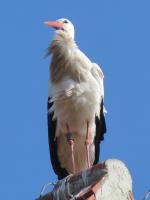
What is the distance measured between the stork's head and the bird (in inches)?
20.7

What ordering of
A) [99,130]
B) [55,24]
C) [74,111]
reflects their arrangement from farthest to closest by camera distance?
[55,24], [99,130], [74,111]

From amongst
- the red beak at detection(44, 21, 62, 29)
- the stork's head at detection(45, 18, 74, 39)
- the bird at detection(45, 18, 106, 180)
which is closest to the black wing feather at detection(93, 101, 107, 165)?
the bird at detection(45, 18, 106, 180)

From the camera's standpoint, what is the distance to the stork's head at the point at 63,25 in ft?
33.2

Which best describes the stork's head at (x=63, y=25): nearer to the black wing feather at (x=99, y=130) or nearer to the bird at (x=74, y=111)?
the bird at (x=74, y=111)

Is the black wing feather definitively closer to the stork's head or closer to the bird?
the bird

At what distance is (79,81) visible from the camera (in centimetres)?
905

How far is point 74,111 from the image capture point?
9070 mm

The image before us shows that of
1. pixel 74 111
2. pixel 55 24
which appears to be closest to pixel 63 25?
pixel 55 24

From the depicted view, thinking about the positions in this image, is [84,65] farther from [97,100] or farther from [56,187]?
[56,187]

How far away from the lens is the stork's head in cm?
1012

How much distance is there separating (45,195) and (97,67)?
3250mm

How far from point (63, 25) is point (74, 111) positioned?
5.37 feet

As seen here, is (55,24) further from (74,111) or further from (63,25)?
(74,111)

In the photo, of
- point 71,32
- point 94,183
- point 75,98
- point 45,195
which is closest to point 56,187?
point 45,195
